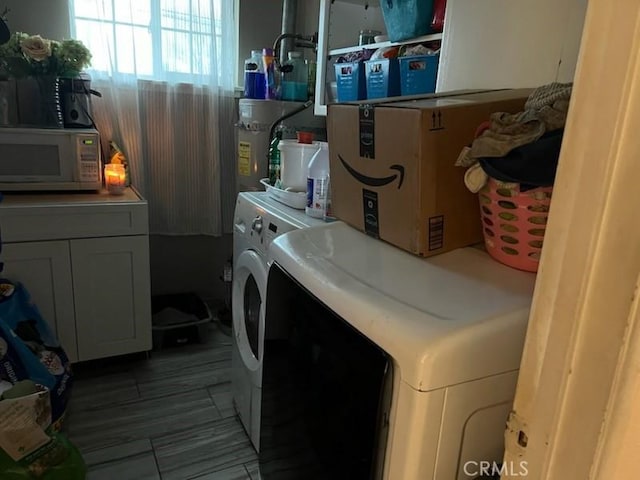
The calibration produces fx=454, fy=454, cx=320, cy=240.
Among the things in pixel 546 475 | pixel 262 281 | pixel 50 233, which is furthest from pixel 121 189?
pixel 546 475

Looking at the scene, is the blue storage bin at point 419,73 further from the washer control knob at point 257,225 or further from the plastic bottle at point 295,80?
Result: the plastic bottle at point 295,80

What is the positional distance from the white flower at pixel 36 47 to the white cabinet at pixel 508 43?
5.27 feet

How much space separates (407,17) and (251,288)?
107 centimetres

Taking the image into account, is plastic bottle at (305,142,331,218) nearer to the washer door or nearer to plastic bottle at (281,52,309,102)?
the washer door

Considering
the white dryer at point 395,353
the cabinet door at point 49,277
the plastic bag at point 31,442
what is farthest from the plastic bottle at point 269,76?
the plastic bag at point 31,442

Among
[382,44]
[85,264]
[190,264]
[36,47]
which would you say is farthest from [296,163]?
[190,264]

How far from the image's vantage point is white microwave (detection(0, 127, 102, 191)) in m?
1.96

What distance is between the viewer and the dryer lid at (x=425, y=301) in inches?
25.0

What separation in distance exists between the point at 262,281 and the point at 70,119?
1.33m

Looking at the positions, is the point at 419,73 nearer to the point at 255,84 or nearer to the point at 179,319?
the point at 255,84

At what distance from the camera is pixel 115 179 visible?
216cm

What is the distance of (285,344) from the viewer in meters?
1.05

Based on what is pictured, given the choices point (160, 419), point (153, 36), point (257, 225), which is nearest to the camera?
point (257, 225)

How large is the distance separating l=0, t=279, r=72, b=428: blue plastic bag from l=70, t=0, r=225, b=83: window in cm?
123
